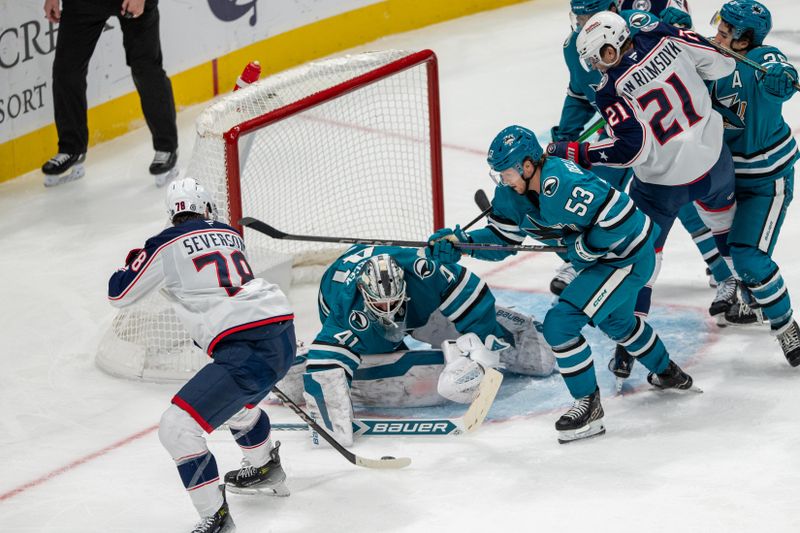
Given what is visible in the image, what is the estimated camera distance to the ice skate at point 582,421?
4527 mm

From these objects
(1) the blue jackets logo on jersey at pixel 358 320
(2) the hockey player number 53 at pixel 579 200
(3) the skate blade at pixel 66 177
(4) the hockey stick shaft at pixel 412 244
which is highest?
(2) the hockey player number 53 at pixel 579 200

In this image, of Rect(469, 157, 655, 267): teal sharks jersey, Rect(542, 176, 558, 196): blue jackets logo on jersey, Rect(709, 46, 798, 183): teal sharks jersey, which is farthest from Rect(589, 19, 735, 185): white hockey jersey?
Rect(542, 176, 558, 196): blue jackets logo on jersey

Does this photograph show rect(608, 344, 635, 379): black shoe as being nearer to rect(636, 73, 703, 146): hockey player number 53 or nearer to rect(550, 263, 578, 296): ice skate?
rect(550, 263, 578, 296): ice skate

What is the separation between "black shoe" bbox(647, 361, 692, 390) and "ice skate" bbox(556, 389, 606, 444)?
1.08ft

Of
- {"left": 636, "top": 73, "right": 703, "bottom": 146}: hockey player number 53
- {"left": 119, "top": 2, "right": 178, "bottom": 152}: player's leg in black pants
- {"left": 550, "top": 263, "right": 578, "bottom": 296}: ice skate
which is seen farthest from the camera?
{"left": 119, "top": 2, "right": 178, "bottom": 152}: player's leg in black pants

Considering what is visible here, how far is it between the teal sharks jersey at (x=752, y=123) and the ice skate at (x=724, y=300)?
22.3 inches

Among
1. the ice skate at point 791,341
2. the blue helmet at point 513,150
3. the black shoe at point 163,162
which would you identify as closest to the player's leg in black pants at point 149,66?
the black shoe at point 163,162

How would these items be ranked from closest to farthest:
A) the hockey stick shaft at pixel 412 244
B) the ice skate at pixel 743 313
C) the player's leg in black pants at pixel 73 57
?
the hockey stick shaft at pixel 412 244 → the ice skate at pixel 743 313 → the player's leg in black pants at pixel 73 57

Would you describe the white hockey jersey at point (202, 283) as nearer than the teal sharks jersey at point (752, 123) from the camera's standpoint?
Yes

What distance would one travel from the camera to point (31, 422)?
16.5ft

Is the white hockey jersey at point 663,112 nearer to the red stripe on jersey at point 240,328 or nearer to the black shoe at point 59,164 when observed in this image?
the red stripe on jersey at point 240,328

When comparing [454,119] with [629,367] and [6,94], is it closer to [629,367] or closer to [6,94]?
[6,94]

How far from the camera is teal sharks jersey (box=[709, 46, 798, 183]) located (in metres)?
4.91

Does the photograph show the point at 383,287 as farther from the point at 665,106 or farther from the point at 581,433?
the point at 665,106
